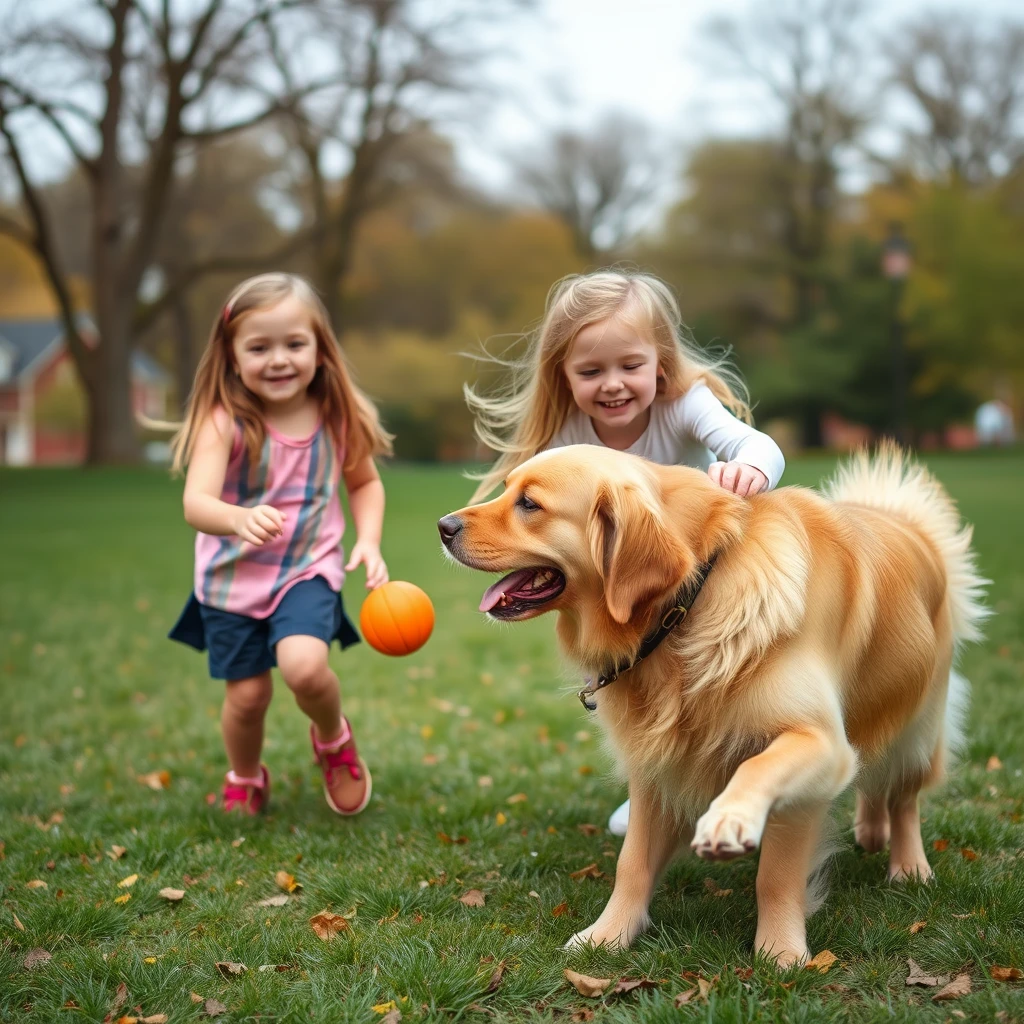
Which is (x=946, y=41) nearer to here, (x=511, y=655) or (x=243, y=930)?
(x=511, y=655)

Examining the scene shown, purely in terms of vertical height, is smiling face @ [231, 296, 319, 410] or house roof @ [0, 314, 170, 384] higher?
house roof @ [0, 314, 170, 384]

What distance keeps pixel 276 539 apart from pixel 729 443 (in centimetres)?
178

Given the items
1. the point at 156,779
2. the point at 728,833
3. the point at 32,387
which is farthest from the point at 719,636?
the point at 32,387

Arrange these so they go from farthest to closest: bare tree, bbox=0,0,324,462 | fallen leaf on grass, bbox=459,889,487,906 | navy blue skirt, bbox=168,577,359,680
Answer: bare tree, bbox=0,0,324,462, navy blue skirt, bbox=168,577,359,680, fallen leaf on grass, bbox=459,889,487,906

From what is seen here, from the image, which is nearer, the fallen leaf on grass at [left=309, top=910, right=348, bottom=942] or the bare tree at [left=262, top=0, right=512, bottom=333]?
the fallen leaf on grass at [left=309, top=910, right=348, bottom=942]

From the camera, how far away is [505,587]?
10.2 ft

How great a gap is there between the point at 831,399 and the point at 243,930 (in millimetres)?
38798

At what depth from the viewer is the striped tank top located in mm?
4211

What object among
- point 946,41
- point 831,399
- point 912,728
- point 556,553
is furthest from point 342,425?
point 946,41

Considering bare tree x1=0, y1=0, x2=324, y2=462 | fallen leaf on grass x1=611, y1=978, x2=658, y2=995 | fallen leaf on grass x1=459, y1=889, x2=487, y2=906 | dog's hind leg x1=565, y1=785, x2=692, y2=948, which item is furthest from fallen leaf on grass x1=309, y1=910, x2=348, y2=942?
bare tree x1=0, y1=0, x2=324, y2=462

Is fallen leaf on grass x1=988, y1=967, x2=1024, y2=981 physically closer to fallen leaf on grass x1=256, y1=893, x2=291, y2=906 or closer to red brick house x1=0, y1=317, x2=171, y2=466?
fallen leaf on grass x1=256, y1=893, x2=291, y2=906

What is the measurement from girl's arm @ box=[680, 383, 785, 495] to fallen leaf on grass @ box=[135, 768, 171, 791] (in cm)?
296

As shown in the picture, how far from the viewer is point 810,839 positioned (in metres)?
2.95

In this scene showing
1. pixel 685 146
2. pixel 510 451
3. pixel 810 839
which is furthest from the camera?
pixel 685 146
